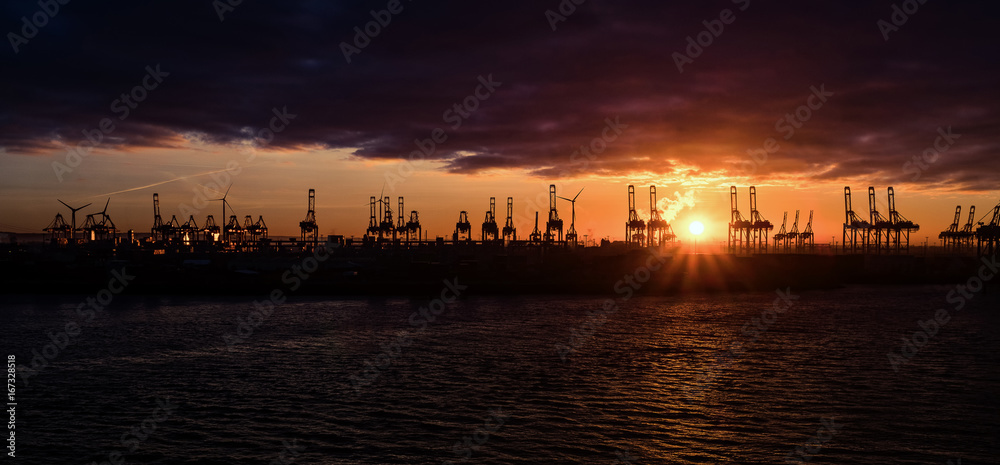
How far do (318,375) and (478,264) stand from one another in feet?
366

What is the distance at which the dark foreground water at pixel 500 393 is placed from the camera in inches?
1033

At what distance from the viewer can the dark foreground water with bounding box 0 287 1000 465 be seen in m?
26.2

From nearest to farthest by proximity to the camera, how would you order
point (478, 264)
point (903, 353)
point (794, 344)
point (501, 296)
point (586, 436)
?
point (586, 436) < point (903, 353) < point (794, 344) < point (501, 296) < point (478, 264)

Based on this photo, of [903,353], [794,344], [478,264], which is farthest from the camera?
[478,264]

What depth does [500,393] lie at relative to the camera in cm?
3550

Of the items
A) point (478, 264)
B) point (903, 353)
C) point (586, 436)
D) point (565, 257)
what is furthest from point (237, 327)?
point (565, 257)

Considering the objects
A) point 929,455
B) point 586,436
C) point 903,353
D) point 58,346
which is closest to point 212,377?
point 58,346

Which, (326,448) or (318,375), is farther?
(318,375)

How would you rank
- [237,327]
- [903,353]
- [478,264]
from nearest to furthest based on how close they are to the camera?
[903,353], [237,327], [478,264]

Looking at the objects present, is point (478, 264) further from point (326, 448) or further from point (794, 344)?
point (326, 448)

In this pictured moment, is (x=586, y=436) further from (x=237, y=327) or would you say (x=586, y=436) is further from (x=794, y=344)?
(x=237, y=327)

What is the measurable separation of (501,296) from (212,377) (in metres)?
68.4

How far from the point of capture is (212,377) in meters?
40.1

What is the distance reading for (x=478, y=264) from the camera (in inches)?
5994
